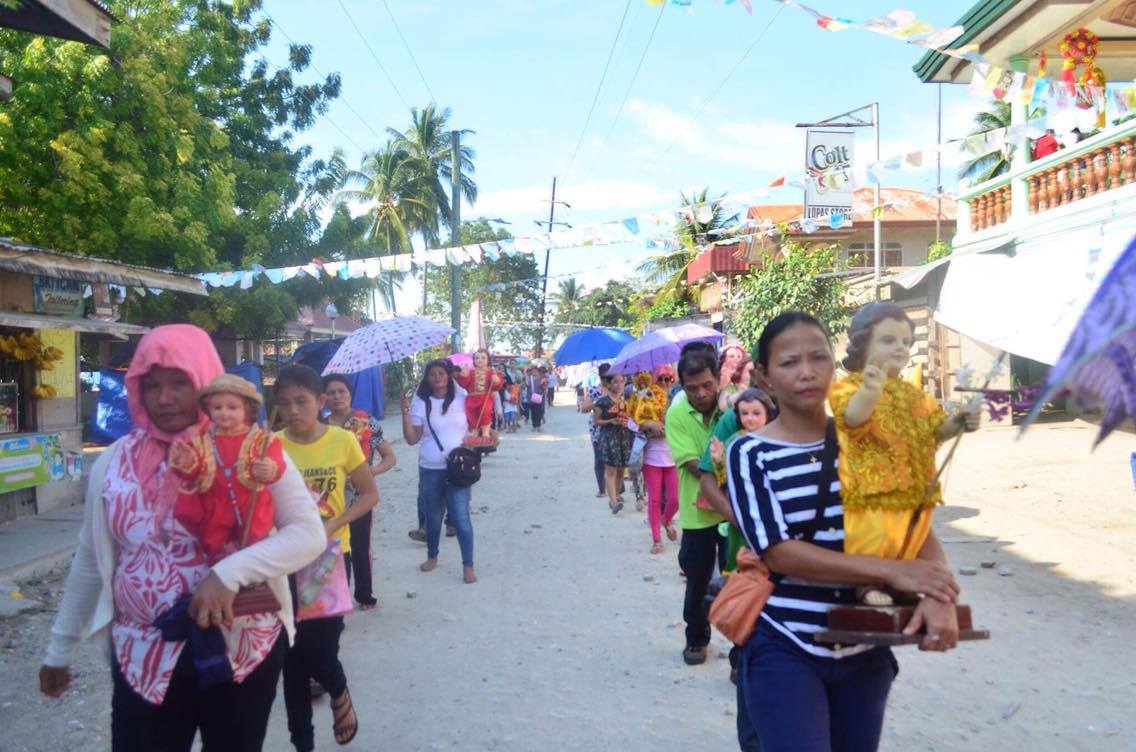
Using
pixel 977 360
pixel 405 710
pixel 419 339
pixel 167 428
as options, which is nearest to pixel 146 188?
pixel 419 339

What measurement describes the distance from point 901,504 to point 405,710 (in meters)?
3.24

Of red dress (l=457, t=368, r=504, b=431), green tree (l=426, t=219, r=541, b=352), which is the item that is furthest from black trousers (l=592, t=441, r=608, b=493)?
green tree (l=426, t=219, r=541, b=352)

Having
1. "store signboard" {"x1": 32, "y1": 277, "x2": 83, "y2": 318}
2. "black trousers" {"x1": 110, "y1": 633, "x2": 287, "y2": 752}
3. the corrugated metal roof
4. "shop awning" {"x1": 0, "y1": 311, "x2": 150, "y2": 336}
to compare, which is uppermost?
the corrugated metal roof

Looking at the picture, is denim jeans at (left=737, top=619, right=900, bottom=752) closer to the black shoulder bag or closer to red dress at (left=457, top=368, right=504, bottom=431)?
the black shoulder bag

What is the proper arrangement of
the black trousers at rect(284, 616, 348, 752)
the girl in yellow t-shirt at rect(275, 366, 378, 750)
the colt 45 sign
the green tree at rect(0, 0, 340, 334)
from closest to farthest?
1. the black trousers at rect(284, 616, 348, 752)
2. the girl in yellow t-shirt at rect(275, 366, 378, 750)
3. the green tree at rect(0, 0, 340, 334)
4. the colt 45 sign

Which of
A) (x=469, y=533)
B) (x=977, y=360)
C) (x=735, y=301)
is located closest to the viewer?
(x=469, y=533)

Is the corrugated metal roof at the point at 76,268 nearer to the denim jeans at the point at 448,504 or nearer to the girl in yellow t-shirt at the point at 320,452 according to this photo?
the denim jeans at the point at 448,504

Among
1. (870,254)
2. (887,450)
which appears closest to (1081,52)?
(887,450)

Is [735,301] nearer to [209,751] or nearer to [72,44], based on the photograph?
[72,44]

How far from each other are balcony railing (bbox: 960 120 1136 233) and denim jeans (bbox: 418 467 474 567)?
9.05 metres

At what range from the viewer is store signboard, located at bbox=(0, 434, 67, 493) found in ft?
32.6

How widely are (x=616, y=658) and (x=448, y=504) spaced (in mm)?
2539

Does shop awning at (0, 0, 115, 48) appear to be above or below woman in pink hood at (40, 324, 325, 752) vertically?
above

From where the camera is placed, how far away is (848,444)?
2219 millimetres
